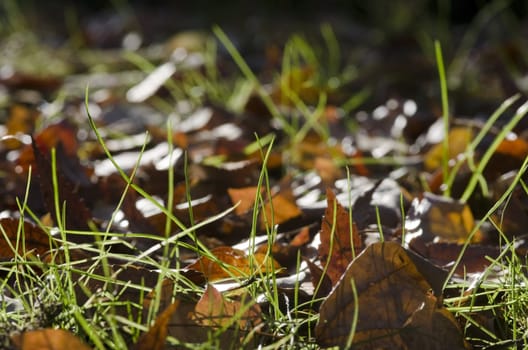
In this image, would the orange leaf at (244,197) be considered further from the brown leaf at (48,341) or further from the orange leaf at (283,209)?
the brown leaf at (48,341)

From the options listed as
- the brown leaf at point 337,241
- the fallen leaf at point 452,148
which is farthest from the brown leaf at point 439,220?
the fallen leaf at point 452,148

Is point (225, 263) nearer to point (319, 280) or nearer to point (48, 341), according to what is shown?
point (319, 280)

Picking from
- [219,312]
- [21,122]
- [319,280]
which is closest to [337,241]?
[319,280]

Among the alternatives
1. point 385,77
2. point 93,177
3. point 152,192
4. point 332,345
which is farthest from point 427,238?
point 385,77

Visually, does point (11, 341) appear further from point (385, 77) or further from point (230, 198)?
point (385, 77)

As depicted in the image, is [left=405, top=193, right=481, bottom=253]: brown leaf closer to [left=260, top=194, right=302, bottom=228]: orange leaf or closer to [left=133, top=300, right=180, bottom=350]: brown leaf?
[left=260, top=194, right=302, bottom=228]: orange leaf

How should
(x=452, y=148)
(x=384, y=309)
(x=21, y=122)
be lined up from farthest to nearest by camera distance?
1. (x=21, y=122)
2. (x=452, y=148)
3. (x=384, y=309)
